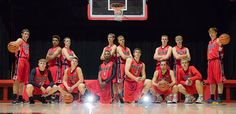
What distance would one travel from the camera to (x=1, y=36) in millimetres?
10984

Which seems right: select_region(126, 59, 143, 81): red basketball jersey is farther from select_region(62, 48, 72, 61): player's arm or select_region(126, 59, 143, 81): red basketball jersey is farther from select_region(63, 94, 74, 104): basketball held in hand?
select_region(62, 48, 72, 61): player's arm

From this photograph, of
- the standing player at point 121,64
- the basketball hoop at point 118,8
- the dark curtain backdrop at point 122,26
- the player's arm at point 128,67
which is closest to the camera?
the player's arm at point 128,67

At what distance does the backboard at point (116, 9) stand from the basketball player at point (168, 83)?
6.05 feet

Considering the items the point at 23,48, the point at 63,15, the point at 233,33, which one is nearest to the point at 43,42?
the point at 63,15

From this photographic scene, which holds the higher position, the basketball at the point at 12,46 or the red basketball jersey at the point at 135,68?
the basketball at the point at 12,46

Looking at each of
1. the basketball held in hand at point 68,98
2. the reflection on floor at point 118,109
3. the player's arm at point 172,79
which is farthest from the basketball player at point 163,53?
the reflection on floor at point 118,109

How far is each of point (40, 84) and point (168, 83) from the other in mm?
2703

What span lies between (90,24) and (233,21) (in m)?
3.93

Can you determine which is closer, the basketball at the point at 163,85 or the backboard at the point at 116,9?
the basketball at the point at 163,85

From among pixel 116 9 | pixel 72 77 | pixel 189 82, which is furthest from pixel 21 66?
pixel 189 82

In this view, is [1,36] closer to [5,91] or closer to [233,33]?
[5,91]

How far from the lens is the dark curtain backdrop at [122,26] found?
1157 centimetres

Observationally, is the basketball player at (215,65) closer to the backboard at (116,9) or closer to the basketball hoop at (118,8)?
the backboard at (116,9)

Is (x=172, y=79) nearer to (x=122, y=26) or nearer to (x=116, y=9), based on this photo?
(x=116, y=9)
